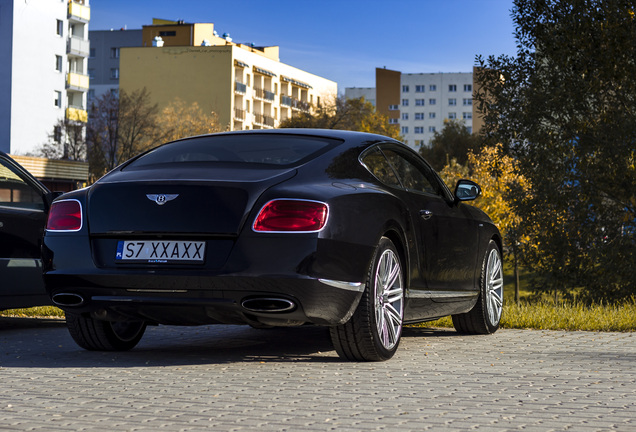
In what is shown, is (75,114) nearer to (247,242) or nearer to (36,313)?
(36,313)

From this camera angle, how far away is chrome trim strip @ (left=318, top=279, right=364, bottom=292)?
6121 mm


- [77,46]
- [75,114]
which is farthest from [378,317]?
[77,46]

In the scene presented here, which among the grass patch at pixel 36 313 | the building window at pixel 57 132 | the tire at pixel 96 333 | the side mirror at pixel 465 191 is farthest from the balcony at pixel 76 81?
the tire at pixel 96 333

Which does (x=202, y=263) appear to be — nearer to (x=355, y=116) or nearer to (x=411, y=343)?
(x=411, y=343)

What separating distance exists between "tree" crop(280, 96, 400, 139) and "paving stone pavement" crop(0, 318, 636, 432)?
6776 centimetres

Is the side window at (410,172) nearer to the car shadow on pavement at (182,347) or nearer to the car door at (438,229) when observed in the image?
the car door at (438,229)

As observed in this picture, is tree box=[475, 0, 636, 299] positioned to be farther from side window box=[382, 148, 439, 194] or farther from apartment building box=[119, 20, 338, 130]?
apartment building box=[119, 20, 338, 130]

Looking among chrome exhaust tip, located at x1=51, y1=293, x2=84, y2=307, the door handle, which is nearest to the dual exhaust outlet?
chrome exhaust tip, located at x1=51, y1=293, x2=84, y2=307

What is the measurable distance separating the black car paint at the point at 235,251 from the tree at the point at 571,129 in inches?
702

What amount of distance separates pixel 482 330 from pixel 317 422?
4.61 metres

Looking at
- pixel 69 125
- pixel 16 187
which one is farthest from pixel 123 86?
pixel 16 187

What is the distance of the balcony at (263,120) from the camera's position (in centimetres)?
11550

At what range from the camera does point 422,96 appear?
164 metres

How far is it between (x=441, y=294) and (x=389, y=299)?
103 centimetres
